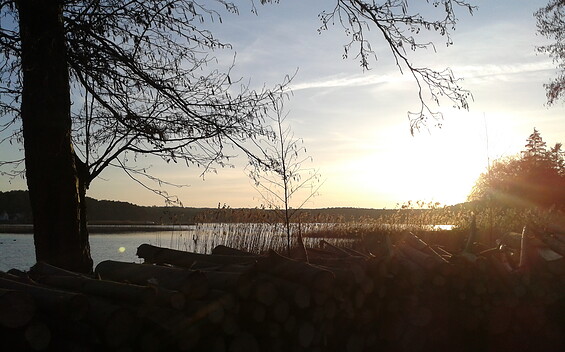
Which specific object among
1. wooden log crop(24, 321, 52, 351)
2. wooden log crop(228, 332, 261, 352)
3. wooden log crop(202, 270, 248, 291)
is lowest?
wooden log crop(228, 332, 261, 352)

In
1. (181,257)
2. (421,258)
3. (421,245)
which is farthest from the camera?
(421,245)

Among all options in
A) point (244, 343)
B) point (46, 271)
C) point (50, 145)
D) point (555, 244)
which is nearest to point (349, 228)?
point (555, 244)

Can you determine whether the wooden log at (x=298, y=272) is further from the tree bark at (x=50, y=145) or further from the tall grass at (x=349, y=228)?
the tree bark at (x=50, y=145)

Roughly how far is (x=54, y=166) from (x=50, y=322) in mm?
3386

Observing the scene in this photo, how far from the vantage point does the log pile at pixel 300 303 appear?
10.8 feet

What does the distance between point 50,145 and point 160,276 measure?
2.88 m

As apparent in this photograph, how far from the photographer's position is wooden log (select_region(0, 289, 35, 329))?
3.00m

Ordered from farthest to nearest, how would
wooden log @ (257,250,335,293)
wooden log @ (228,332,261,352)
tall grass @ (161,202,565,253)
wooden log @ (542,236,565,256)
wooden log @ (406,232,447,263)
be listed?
tall grass @ (161,202,565,253)
wooden log @ (542,236,565,256)
wooden log @ (406,232,447,263)
wooden log @ (257,250,335,293)
wooden log @ (228,332,261,352)

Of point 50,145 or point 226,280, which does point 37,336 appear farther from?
point 50,145

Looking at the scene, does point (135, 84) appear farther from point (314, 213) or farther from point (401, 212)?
point (401, 212)

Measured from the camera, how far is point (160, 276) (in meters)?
4.11

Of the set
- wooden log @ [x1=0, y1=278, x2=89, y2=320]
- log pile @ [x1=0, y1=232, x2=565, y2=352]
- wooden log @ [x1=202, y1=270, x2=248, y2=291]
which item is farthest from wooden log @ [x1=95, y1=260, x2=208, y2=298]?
wooden log @ [x1=0, y1=278, x2=89, y2=320]

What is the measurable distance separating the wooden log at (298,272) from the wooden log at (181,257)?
87 cm

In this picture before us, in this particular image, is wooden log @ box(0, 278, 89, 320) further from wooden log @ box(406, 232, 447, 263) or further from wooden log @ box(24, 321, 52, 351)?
wooden log @ box(406, 232, 447, 263)
